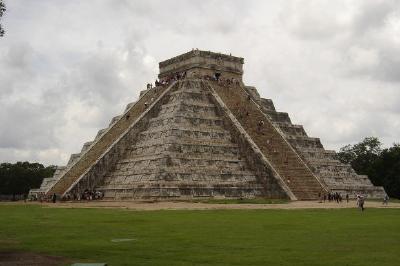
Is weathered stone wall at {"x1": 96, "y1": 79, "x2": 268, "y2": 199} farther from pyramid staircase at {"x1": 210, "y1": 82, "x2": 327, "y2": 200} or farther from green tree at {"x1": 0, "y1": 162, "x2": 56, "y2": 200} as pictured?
green tree at {"x1": 0, "y1": 162, "x2": 56, "y2": 200}

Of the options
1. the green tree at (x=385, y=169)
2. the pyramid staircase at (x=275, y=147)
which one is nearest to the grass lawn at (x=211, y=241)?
the pyramid staircase at (x=275, y=147)

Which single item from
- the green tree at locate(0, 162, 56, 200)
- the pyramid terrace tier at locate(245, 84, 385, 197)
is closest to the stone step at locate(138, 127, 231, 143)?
the pyramid terrace tier at locate(245, 84, 385, 197)

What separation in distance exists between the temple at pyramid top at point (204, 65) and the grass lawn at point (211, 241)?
105 ft

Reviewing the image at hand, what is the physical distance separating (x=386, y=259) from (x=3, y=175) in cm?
7545

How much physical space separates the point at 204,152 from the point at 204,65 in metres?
13.0

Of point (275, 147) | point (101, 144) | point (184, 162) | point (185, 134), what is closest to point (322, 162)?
point (275, 147)

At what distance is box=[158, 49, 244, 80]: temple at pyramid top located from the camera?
171 ft

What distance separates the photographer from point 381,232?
16547 mm

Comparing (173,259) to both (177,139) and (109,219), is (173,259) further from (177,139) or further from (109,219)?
(177,139)

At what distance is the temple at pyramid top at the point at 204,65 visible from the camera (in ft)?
171

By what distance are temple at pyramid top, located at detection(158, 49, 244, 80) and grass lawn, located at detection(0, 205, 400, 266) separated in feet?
105

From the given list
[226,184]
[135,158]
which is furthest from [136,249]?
[135,158]

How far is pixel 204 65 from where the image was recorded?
171ft

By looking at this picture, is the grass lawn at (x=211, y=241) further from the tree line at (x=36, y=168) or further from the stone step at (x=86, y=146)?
the tree line at (x=36, y=168)
